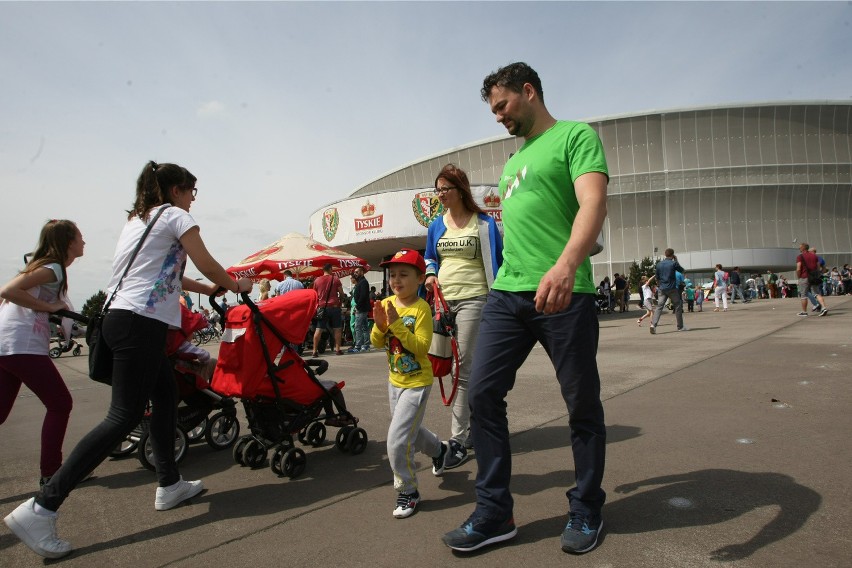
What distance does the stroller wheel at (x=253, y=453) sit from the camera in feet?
12.5

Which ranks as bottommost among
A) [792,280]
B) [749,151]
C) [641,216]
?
[792,280]

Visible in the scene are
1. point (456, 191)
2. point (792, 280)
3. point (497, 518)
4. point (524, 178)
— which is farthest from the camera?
point (792, 280)

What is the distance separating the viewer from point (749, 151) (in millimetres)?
54375

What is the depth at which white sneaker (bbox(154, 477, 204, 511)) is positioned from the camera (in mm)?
3094

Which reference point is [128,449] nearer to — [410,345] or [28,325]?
[28,325]

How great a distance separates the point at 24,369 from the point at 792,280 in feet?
205

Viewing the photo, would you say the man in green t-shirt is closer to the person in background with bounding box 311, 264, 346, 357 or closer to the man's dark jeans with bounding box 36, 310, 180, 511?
the man's dark jeans with bounding box 36, 310, 180, 511

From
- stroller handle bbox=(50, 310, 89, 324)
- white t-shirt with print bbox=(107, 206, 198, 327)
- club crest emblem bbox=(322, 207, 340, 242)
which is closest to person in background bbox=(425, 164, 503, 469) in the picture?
white t-shirt with print bbox=(107, 206, 198, 327)

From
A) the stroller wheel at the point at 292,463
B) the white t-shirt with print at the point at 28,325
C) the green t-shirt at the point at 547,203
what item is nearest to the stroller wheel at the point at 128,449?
the white t-shirt with print at the point at 28,325

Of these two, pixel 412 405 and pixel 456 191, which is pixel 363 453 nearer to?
pixel 412 405

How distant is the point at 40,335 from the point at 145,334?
1008mm

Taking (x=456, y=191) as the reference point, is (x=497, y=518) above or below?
below

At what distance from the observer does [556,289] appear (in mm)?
2098

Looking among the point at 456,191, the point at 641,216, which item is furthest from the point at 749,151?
the point at 456,191
